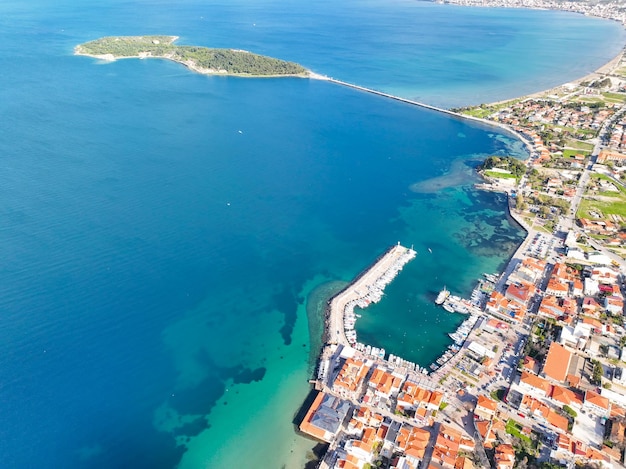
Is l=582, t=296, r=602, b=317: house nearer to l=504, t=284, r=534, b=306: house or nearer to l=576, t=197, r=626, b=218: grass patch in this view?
l=504, t=284, r=534, b=306: house

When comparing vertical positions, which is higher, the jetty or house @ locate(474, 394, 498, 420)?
house @ locate(474, 394, 498, 420)

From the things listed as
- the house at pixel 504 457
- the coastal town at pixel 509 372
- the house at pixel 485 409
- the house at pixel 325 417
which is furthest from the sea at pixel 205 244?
the house at pixel 504 457

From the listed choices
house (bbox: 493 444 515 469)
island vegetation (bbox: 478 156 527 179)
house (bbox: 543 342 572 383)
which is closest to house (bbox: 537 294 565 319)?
house (bbox: 543 342 572 383)

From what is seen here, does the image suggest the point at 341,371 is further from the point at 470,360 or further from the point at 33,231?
the point at 33,231

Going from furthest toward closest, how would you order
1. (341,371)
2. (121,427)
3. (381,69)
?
(381,69)
(341,371)
(121,427)

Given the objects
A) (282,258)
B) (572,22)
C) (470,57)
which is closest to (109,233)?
(282,258)

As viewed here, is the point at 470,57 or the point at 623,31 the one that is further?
the point at 623,31
